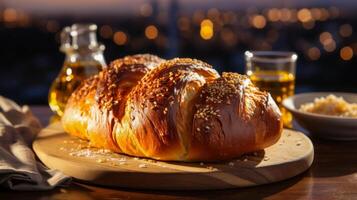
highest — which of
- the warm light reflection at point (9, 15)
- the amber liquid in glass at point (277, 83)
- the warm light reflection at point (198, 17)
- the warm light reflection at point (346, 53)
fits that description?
the warm light reflection at point (9, 15)

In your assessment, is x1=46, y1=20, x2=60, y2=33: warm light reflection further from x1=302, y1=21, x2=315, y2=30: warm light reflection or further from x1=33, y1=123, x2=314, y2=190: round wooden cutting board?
x1=33, y1=123, x2=314, y2=190: round wooden cutting board

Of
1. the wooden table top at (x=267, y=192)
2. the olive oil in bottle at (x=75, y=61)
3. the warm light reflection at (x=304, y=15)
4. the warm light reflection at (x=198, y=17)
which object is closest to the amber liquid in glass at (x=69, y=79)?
the olive oil in bottle at (x=75, y=61)

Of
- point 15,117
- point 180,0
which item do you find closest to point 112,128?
point 15,117

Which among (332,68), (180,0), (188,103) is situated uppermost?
(180,0)

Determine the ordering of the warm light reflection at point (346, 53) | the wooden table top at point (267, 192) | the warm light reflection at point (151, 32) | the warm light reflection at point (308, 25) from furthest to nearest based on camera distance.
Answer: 1. the warm light reflection at point (346, 53)
2. the warm light reflection at point (151, 32)
3. the warm light reflection at point (308, 25)
4. the wooden table top at point (267, 192)

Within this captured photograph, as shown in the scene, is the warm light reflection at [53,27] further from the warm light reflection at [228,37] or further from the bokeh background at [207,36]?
the warm light reflection at [228,37]

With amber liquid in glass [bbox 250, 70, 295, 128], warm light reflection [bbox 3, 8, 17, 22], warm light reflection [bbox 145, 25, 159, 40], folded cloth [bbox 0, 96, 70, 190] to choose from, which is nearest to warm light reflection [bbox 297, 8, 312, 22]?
warm light reflection [bbox 145, 25, 159, 40]

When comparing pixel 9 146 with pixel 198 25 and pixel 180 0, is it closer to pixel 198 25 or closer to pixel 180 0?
pixel 180 0
